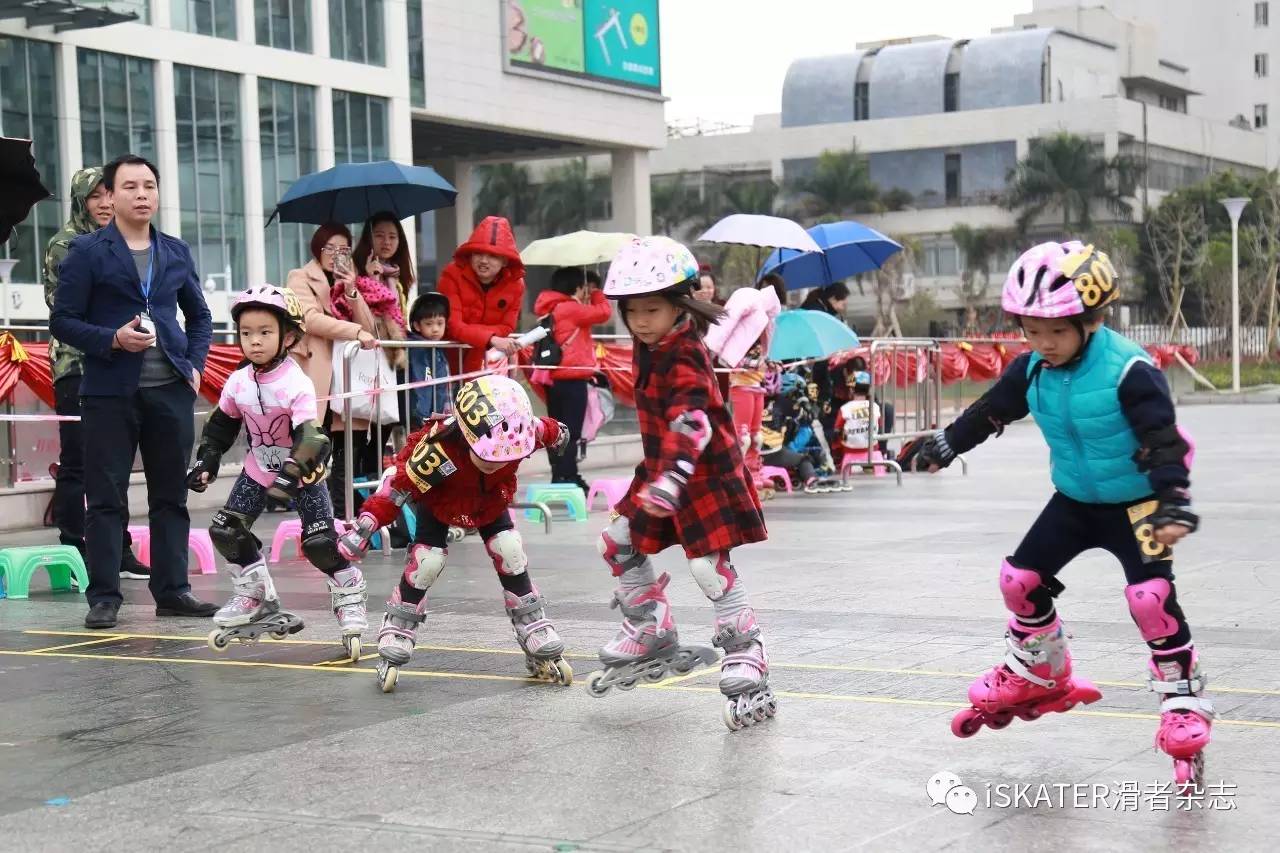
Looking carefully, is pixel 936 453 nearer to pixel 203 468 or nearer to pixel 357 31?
pixel 203 468

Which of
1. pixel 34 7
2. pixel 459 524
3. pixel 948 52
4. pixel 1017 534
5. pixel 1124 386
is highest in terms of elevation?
pixel 948 52

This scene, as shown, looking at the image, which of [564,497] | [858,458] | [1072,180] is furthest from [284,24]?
[1072,180]

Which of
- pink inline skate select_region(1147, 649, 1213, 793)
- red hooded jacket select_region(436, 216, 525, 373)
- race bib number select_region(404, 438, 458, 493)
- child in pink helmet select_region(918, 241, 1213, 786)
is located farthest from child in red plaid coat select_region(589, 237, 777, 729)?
red hooded jacket select_region(436, 216, 525, 373)

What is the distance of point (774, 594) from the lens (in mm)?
9516

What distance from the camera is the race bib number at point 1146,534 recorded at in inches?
202

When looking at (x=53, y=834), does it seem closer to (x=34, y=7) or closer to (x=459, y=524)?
(x=459, y=524)

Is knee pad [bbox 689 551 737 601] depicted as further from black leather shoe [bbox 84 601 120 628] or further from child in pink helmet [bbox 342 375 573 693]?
black leather shoe [bbox 84 601 120 628]

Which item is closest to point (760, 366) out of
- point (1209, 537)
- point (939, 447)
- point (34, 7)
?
point (1209, 537)

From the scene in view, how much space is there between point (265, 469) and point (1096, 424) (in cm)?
406

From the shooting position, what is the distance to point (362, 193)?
13055 mm

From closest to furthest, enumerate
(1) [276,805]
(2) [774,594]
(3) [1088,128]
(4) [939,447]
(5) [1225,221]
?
(1) [276,805]
(4) [939,447]
(2) [774,594]
(5) [1225,221]
(3) [1088,128]

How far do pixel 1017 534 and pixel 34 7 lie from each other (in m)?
33.7

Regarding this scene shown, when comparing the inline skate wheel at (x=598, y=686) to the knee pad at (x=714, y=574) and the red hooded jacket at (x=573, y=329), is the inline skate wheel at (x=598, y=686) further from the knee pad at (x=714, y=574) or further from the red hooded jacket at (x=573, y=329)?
the red hooded jacket at (x=573, y=329)

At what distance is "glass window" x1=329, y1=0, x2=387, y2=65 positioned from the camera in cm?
5262
